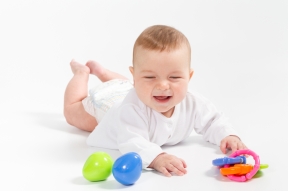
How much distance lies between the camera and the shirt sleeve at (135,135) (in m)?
2.49

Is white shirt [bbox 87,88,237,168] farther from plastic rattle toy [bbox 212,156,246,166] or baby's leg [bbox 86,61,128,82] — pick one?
baby's leg [bbox 86,61,128,82]

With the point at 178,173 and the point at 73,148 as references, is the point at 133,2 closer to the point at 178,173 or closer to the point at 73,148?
the point at 73,148

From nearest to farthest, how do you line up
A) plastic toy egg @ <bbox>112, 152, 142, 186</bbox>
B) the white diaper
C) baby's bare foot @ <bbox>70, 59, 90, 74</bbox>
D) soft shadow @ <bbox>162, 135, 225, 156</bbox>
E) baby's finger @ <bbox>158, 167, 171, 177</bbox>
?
plastic toy egg @ <bbox>112, 152, 142, 186</bbox>, baby's finger @ <bbox>158, 167, 171, 177</bbox>, soft shadow @ <bbox>162, 135, 225, 156</bbox>, the white diaper, baby's bare foot @ <bbox>70, 59, 90, 74</bbox>

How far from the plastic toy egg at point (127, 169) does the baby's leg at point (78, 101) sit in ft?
3.11

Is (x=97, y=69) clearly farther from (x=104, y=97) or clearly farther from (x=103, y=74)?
(x=104, y=97)

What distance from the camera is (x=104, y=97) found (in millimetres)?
3191

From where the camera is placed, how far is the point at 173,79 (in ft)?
8.38

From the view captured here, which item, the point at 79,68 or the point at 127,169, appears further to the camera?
the point at 79,68

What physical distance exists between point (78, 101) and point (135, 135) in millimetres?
899

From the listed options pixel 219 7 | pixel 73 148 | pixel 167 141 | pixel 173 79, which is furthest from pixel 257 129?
pixel 219 7

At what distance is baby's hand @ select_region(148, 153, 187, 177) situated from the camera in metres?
2.41

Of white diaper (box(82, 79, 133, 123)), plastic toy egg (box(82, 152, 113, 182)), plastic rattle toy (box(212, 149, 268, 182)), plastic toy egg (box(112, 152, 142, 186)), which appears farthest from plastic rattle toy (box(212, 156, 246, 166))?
white diaper (box(82, 79, 133, 123))

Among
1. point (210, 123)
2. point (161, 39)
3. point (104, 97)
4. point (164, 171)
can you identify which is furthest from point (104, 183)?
point (104, 97)

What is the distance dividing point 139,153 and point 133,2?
Answer: 8.48 ft
